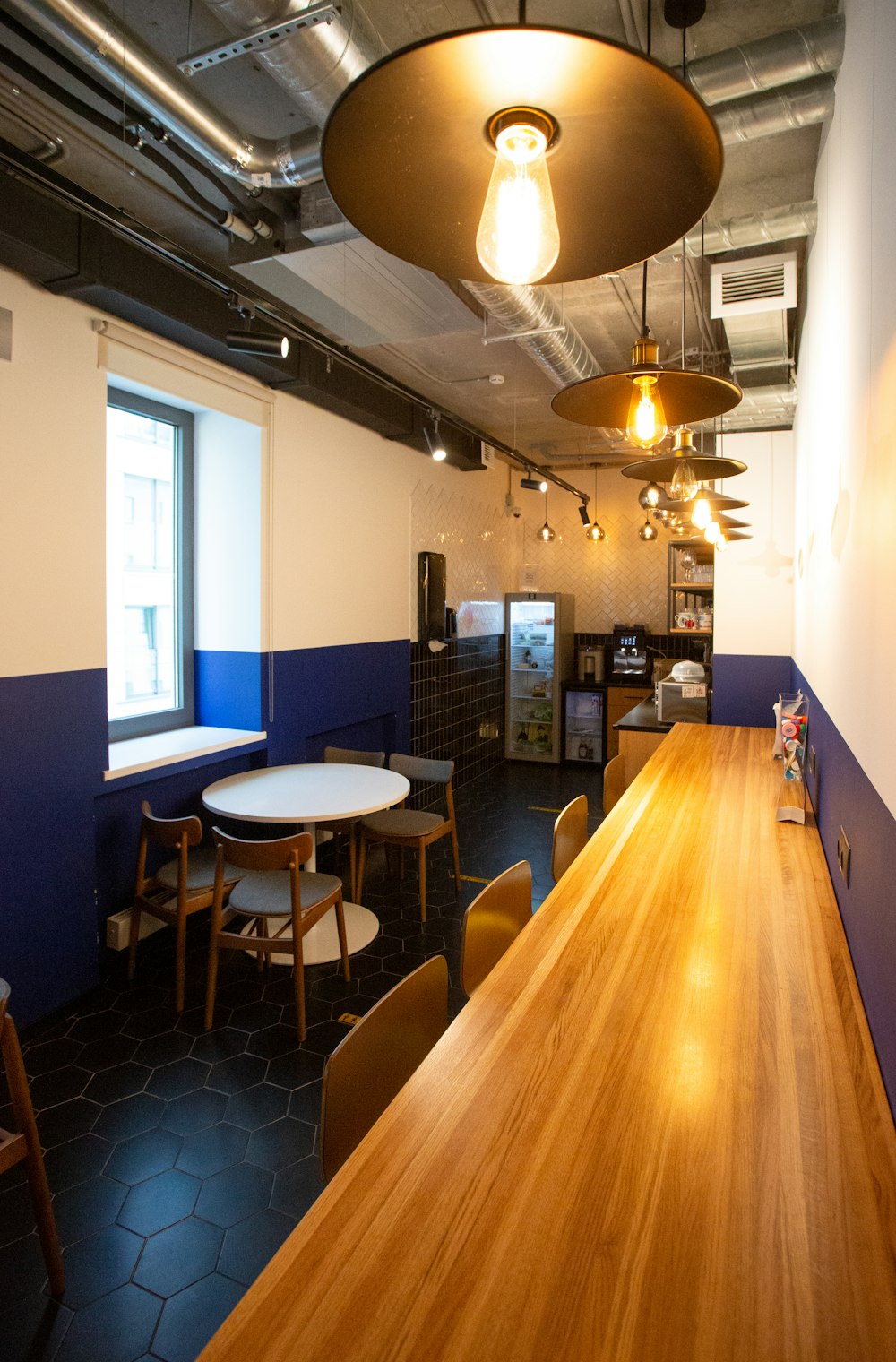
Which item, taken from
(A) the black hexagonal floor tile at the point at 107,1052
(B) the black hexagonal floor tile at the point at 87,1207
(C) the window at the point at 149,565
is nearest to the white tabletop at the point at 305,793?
(C) the window at the point at 149,565

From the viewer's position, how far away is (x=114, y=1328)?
5.51 feet

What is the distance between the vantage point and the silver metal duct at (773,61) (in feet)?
6.27

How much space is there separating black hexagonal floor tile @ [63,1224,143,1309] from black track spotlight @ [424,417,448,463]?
410cm

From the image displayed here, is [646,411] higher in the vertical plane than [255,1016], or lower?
higher

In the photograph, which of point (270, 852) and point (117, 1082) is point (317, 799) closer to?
point (270, 852)

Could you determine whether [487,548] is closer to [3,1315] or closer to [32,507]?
[32,507]

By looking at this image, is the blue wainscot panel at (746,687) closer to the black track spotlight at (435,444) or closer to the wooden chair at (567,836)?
the black track spotlight at (435,444)

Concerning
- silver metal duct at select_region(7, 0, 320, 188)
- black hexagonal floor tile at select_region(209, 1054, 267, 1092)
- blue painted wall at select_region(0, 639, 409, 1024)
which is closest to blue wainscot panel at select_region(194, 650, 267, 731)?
blue painted wall at select_region(0, 639, 409, 1024)

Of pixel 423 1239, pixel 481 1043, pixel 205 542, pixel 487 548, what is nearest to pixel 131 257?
pixel 205 542

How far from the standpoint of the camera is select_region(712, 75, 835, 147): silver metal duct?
212 cm

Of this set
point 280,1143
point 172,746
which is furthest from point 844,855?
point 172,746

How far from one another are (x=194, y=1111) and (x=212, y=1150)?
204 mm

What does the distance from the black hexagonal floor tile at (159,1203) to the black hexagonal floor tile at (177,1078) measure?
38cm

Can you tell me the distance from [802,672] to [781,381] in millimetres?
1739
